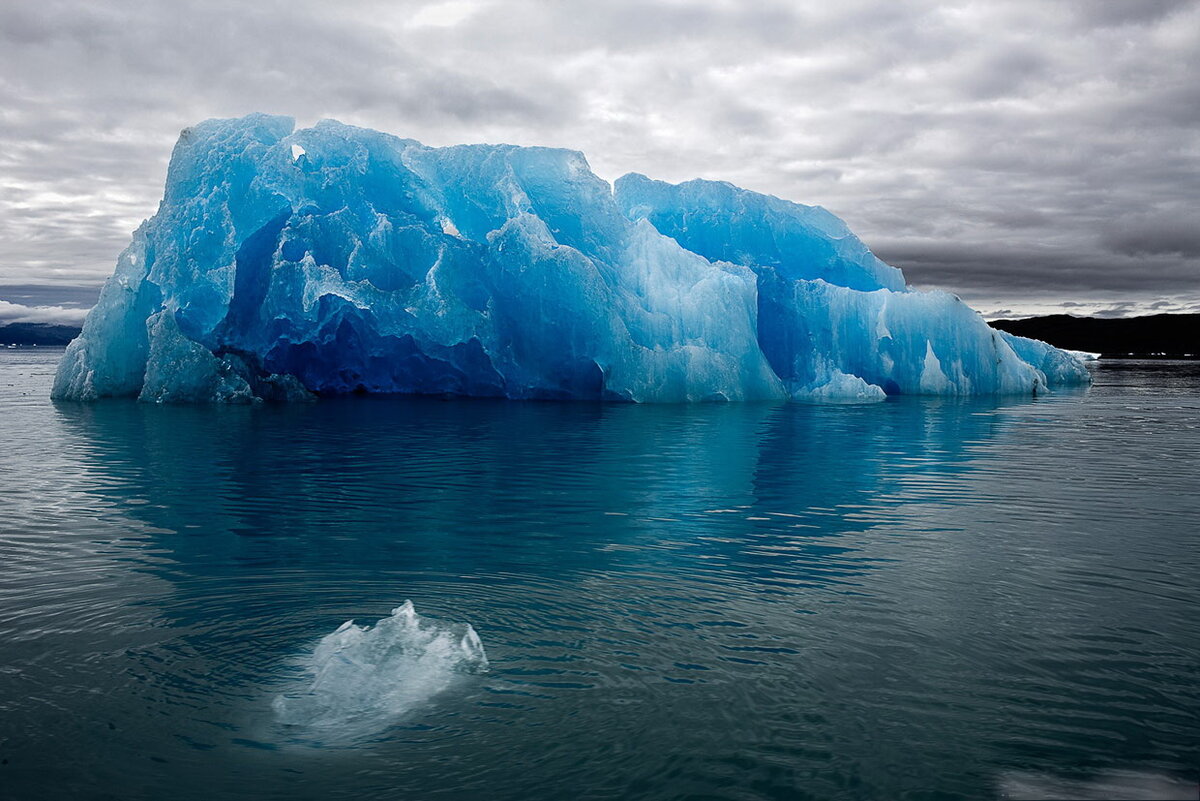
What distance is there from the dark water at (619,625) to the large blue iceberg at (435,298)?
11.7 m

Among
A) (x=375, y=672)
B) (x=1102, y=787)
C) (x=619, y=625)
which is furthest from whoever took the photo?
(x=619, y=625)

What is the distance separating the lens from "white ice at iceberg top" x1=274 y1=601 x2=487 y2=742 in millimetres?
4828

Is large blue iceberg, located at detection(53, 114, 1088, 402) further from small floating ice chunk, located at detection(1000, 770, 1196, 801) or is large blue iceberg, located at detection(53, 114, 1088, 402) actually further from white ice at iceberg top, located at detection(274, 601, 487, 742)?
small floating ice chunk, located at detection(1000, 770, 1196, 801)

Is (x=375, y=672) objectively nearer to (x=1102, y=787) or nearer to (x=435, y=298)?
(x=1102, y=787)

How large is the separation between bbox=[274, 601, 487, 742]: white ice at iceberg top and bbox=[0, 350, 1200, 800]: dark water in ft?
0.32

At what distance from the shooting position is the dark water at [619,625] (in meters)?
4.31

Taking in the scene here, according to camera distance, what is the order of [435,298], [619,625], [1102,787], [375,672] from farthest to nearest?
[435,298], [619,625], [375,672], [1102,787]

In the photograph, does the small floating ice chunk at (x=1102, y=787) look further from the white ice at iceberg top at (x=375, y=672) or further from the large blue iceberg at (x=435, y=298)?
the large blue iceberg at (x=435, y=298)

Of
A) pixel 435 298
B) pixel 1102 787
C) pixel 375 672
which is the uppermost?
pixel 435 298

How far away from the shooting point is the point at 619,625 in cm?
626

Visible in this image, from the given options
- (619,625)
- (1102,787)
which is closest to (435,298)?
(619,625)

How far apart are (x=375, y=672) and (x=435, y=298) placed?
19821mm

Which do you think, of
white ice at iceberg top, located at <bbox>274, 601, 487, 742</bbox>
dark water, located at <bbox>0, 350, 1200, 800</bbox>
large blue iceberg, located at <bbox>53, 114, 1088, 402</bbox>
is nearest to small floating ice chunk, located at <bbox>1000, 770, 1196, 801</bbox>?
dark water, located at <bbox>0, 350, 1200, 800</bbox>

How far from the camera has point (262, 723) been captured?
4.73 metres
